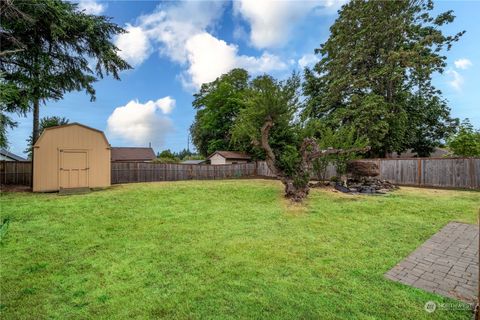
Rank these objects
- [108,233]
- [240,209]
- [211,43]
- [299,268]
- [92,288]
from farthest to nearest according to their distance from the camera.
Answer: [211,43]
[240,209]
[108,233]
[299,268]
[92,288]

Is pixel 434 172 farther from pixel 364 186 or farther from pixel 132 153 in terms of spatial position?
pixel 132 153

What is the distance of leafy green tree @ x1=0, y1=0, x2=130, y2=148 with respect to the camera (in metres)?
11.4

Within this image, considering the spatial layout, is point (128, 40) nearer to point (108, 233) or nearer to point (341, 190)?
point (108, 233)

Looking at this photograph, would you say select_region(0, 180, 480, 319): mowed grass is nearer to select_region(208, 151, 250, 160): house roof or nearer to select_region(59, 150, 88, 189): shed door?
select_region(59, 150, 88, 189): shed door

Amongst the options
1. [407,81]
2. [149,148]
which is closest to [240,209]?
[407,81]

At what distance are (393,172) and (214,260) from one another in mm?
13577

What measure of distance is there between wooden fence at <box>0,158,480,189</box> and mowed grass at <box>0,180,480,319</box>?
4671 mm

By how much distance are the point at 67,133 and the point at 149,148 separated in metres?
24.2

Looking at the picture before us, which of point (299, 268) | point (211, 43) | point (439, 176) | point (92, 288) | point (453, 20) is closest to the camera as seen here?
point (92, 288)

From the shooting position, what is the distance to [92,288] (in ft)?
10.6

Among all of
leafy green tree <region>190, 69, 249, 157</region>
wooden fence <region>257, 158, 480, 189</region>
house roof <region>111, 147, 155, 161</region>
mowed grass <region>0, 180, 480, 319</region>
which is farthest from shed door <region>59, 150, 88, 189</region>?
house roof <region>111, 147, 155, 161</region>

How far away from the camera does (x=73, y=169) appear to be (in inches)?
449

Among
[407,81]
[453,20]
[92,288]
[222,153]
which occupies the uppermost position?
[453,20]

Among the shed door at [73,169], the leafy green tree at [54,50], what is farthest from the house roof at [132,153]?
the shed door at [73,169]
